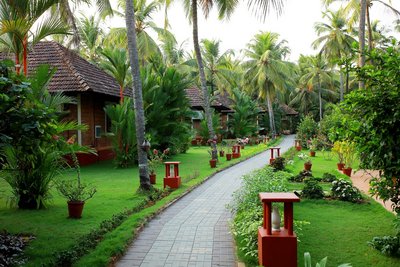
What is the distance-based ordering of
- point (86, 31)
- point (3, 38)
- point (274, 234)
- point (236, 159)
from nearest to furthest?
point (274, 234) < point (3, 38) < point (236, 159) < point (86, 31)

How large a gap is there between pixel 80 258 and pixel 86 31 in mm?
34063

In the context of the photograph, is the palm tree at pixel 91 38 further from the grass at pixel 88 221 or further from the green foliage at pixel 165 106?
the grass at pixel 88 221

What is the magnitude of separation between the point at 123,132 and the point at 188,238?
31.1 ft

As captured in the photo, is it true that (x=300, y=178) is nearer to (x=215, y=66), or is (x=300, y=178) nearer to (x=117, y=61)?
(x=117, y=61)

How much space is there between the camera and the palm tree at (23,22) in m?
8.21

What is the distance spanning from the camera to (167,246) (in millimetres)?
6070

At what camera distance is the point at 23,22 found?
27.3 ft

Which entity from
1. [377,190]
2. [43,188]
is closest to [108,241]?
[43,188]

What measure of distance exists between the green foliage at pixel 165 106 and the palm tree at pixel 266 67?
14.5m

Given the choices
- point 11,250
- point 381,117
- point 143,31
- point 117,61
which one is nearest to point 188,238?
point 11,250

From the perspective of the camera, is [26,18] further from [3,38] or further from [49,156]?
[49,156]

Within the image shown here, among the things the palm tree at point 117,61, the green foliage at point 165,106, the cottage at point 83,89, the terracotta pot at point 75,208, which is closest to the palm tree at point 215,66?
the green foliage at point 165,106

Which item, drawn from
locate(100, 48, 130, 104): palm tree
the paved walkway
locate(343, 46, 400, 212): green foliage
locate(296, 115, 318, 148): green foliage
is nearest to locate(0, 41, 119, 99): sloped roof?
locate(100, 48, 130, 104): palm tree

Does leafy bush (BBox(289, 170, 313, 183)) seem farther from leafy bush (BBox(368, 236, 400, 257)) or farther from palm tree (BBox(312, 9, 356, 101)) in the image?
palm tree (BBox(312, 9, 356, 101))
